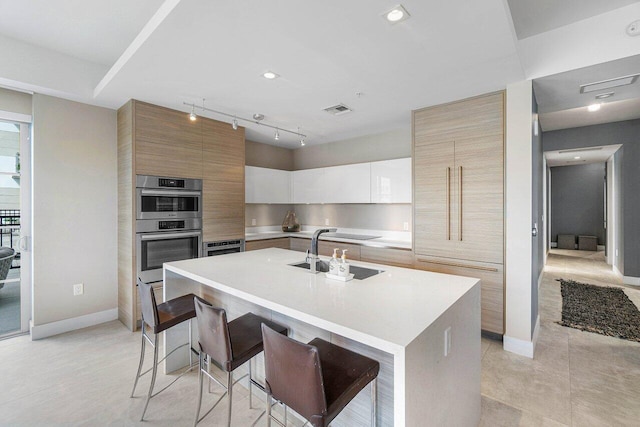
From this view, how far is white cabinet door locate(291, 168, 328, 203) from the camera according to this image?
4.80 m

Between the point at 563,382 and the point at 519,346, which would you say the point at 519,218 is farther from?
the point at 563,382

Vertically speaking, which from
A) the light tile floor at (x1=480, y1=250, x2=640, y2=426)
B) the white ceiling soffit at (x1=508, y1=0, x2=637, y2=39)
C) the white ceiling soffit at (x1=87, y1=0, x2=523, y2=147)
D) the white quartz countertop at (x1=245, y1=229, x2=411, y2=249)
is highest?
the white ceiling soffit at (x1=508, y1=0, x2=637, y2=39)

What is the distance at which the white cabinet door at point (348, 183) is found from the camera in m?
4.26

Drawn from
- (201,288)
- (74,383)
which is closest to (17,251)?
(74,383)

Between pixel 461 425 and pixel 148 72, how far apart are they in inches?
129

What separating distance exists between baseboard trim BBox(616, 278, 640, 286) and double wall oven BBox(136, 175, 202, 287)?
679 centimetres

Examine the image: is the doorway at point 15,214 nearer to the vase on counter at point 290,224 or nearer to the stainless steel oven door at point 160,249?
the stainless steel oven door at point 160,249

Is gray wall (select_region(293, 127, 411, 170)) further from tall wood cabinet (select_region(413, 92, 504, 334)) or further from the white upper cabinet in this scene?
tall wood cabinet (select_region(413, 92, 504, 334))

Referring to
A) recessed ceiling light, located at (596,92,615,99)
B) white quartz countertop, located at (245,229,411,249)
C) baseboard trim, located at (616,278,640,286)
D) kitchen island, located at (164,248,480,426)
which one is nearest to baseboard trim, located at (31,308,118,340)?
white quartz countertop, located at (245,229,411,249)

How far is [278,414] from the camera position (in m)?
1.93

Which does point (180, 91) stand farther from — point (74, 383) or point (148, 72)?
point (74, 383)

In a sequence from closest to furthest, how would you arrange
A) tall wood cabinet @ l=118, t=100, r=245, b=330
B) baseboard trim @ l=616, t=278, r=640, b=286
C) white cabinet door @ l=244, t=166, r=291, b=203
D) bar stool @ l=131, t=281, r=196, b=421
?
bar stool @ l=131, t=281, r=196, b=421 < tall wood cabinet @ l=118, t=100, r=245, b=330 < white cabinet door @ l=244, t=166, r=291, b=203 < baseboard trim @ l=616, t=278, r=640, b=286

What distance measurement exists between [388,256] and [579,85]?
2.46 meters

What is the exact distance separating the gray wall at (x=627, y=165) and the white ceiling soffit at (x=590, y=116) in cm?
14
